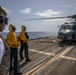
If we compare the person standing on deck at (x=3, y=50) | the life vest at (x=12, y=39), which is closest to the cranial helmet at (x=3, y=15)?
the person standing on deck at (x=3, y=50)

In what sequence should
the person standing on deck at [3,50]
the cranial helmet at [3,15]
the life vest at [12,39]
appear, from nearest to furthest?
the person standing on deck at [3,50] < the cranial helmet at [3,15] < the life vest at [12,39]

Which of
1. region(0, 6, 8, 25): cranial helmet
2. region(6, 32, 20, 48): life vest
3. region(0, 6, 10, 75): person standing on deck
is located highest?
region(0, 6, 8, 25): cranial helmet

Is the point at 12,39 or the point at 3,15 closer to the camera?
the point at 3,15

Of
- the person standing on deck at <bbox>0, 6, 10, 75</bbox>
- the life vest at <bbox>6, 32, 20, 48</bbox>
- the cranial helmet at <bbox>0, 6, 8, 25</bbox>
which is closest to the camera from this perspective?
the person standing on deck at <bbox>0, 6, 10, 75</bbox>

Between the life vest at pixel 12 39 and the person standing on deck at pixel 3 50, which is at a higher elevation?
the person standing on deck at pixel 3 50

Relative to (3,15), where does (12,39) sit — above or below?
below

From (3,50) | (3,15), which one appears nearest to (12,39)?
(3,15)

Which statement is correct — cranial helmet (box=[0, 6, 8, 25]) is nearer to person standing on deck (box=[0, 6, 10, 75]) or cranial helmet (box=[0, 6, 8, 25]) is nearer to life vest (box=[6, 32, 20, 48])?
person standing on deck (box=[0, 6, 10, 75])

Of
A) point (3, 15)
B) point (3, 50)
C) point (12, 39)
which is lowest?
point (12, 39)

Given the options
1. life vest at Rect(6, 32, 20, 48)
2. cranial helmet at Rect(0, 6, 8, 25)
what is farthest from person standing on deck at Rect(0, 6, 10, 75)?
life vest at Rect(6, 32, 20, 48)

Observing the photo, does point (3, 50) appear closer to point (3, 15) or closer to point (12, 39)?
point (3, 15)

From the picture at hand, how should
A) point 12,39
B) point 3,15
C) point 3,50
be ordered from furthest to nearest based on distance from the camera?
1. point 12,39
2. point 3,15
3. point 3,50

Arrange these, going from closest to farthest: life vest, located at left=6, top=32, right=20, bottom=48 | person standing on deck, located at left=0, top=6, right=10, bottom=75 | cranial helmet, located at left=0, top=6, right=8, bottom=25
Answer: person standing on deck, located at left=0, top=6, right=10, bottom=75 → cranial helmet, located at left=0, top=6, right=8, bottom=25 → life vest, located at left=6, top=32, right=20, bottom=48

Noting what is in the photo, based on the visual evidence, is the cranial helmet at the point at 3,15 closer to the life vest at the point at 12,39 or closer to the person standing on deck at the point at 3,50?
the person standing on deck at the point at 3,50
